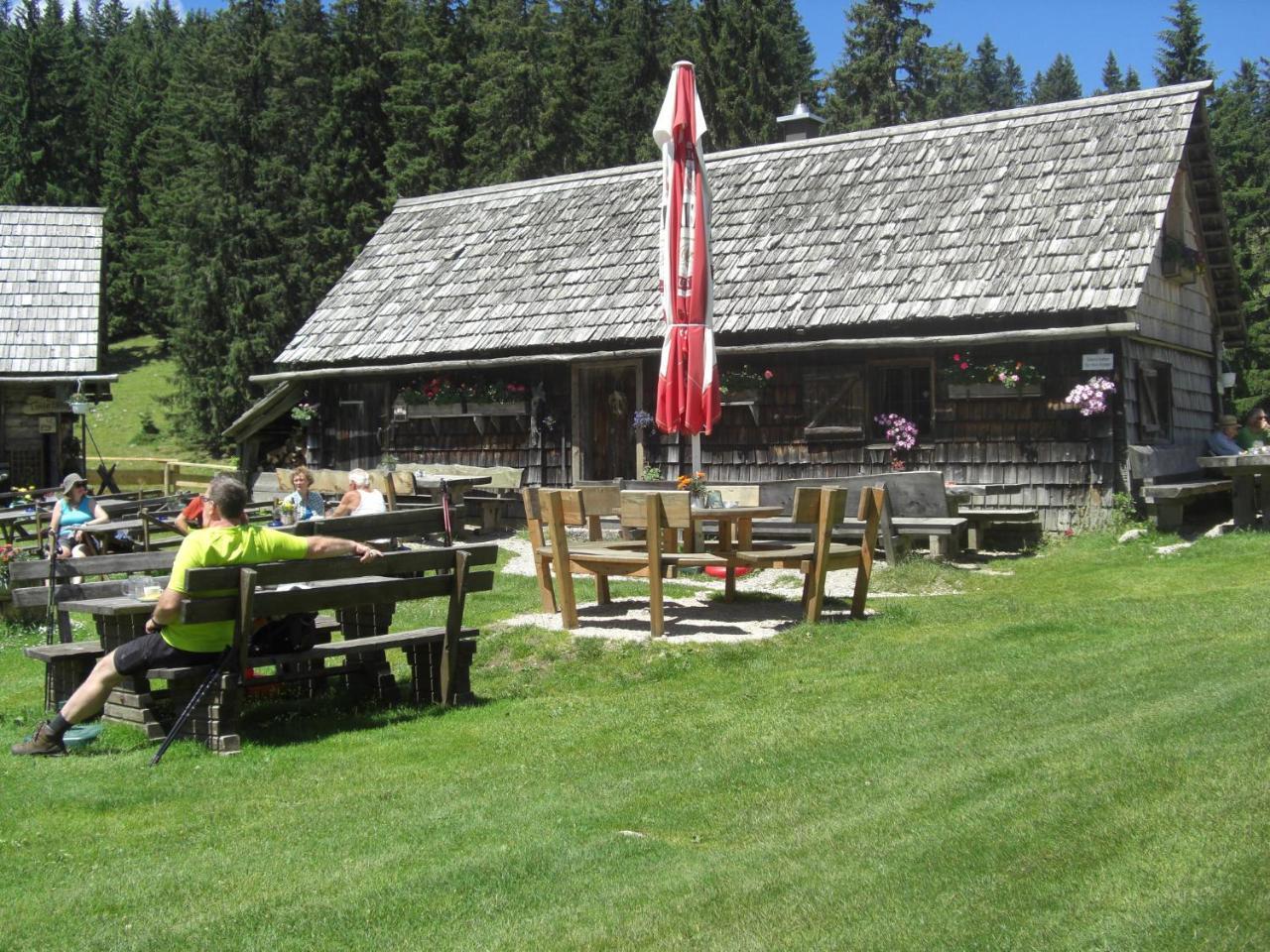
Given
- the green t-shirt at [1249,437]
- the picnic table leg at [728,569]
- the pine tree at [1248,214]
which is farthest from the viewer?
the pine tree at [1248,214]

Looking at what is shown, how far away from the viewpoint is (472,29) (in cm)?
4581

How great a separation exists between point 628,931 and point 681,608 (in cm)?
658

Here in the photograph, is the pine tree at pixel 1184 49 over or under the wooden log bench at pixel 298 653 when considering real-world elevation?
over

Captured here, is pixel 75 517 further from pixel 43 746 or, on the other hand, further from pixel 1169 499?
pixel 1169 499

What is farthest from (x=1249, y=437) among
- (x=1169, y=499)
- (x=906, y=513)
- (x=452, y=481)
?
(x=452, y=481)

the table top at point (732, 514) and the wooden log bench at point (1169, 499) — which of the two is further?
the wooden log bench at point (1169, 499)

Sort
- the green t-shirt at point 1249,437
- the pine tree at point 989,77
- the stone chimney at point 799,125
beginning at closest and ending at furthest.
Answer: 1. the green t-shirt at point 1249,437
2. the stone chimney at point 799,125
3. the pine tree at point 989,77

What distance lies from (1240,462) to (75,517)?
12.5m

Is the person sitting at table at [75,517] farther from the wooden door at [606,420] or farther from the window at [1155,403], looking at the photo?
the window at [1155,403]

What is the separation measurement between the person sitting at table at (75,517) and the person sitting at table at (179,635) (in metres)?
8.03

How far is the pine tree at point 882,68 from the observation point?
44.5 m

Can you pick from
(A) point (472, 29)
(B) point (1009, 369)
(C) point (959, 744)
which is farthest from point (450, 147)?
(C) point (959, 744)

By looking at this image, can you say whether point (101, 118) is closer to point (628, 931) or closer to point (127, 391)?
point (127, 391)

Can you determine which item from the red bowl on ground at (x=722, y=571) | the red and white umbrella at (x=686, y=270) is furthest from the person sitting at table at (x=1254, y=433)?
the red and white umbrella at (x=686, y=270)
